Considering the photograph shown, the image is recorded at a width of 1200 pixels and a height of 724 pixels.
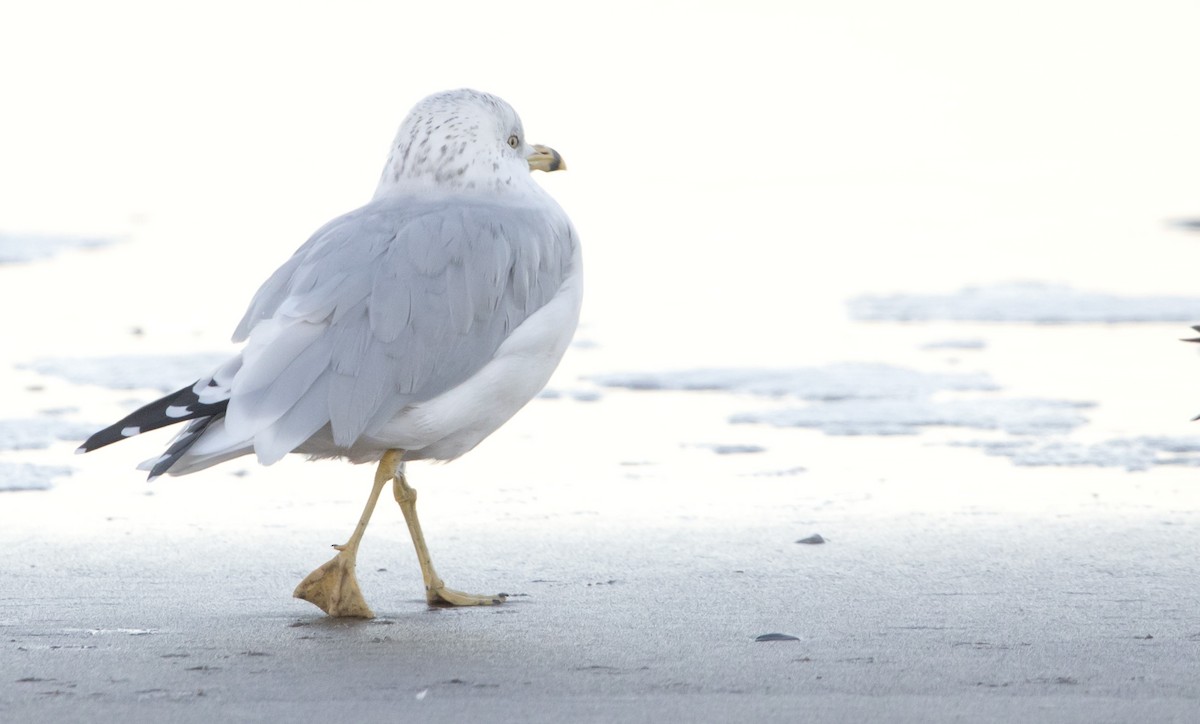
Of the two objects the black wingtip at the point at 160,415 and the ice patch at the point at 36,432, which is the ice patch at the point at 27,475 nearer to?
the ice patch at the point at 36,432

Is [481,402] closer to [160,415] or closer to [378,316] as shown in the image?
[378,316]

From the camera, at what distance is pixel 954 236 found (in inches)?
555

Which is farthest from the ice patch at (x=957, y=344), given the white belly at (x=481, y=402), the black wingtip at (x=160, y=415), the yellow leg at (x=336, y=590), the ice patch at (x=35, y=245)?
the ice patch at (x=35, y=245)

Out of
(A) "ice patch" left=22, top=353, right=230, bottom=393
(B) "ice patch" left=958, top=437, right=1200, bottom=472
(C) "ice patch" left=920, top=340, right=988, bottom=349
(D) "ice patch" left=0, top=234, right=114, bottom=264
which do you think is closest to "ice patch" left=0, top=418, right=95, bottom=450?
(A) "ice patch" left=22, top=353, right=230, bottom=393

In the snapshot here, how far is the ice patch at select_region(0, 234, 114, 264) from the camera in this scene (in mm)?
12422

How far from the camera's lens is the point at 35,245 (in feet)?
43.0

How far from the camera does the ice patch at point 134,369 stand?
24.5 ft

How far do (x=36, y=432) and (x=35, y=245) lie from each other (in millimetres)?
7157

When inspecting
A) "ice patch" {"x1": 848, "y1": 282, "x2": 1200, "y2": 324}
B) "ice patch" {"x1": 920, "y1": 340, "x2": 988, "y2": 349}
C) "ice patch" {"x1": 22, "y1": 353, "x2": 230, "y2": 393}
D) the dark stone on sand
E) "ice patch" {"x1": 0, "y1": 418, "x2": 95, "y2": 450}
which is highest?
"ice patch" {"x1": 848, "y1": 282, "x2": 1200, "y2": 324}

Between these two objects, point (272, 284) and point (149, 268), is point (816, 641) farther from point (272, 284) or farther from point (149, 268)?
point (149, 268)

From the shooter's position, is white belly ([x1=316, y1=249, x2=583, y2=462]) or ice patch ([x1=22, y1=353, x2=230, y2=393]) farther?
ice patch ([x1=22, y1=353, x2=230, y2=393])

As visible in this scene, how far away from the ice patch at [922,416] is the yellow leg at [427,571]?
7.39ft

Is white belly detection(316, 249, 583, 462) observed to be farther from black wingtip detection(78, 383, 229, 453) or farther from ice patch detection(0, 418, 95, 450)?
ice patch detection(0, 418, 95, 450)

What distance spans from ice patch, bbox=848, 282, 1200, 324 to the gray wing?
203 inches
